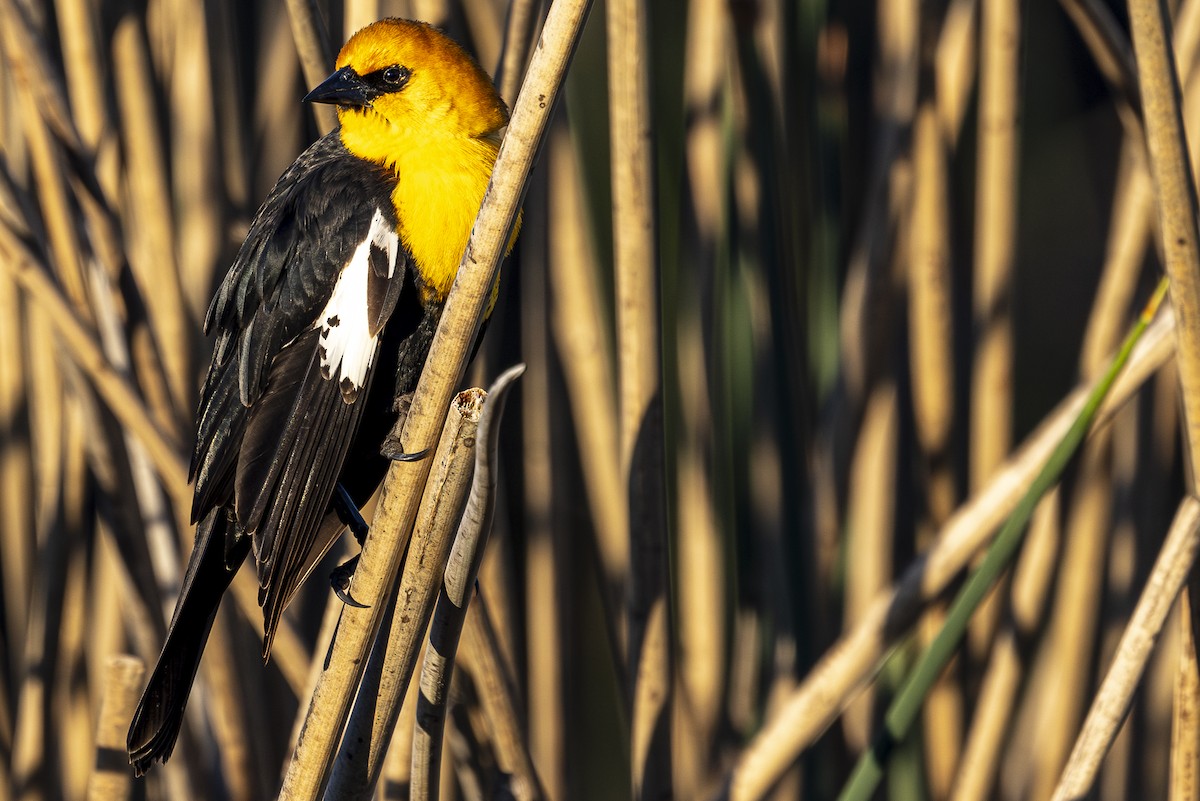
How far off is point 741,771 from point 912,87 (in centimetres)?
74

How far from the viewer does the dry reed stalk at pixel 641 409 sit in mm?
952

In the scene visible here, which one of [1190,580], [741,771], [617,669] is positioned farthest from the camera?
[617,669]

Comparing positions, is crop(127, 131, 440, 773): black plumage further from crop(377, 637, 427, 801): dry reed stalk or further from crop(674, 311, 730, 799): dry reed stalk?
crop(674, 311, 730, 799): dry reed stalk

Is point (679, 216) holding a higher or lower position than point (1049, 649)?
higher

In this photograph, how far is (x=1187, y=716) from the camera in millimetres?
913

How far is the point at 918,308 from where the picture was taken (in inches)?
48.0

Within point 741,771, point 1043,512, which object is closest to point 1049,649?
point 1043,512

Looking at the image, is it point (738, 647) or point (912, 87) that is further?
point (738, 647)

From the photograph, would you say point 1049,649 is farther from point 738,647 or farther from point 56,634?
point 56,634

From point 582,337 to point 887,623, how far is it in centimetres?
41

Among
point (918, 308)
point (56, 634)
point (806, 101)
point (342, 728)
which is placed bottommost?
point (56, 634)

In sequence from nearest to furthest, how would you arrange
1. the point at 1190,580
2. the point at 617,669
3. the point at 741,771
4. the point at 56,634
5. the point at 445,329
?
the point at 445,329 < the point at 1190,580 < the point at 741,771 < the point at 617,669 < the point at 56,634

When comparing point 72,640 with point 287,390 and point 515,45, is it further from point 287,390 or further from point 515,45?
point 515,45

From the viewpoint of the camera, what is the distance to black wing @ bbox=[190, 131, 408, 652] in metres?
0.94
